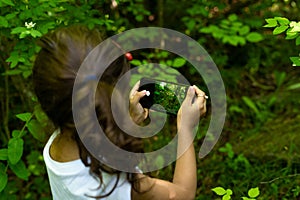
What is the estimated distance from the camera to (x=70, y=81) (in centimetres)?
171

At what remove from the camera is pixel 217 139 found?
12.2 feet

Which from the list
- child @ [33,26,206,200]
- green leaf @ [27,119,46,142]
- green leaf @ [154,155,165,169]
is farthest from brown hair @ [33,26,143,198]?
green leaf @ [154,155,165,169]

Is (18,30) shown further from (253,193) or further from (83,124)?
(253,193)

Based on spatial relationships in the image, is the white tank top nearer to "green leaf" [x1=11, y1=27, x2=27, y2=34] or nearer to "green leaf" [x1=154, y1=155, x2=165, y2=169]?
"green leaf" [x1=11, y1=27, x2=27, y2=34]

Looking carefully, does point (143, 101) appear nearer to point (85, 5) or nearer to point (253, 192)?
point (253, 192)

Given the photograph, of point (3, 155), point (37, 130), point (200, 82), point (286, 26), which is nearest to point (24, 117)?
point (37, 130)

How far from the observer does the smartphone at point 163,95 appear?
2.07 meters

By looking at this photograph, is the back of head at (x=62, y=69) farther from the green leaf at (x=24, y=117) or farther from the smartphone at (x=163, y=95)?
the green leaf at (x=24, y=117)

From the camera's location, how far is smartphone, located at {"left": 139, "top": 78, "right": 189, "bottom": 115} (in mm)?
2072

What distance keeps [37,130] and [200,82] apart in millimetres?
2034

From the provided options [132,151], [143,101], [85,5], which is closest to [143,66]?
[85,5]

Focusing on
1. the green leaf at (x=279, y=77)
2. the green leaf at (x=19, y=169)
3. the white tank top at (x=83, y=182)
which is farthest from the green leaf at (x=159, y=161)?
the white tank top at (x=83, y=182)

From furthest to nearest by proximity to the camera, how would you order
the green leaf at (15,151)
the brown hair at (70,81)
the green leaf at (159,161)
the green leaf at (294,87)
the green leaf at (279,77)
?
the green leaf at (279,77) → the green leaf at (294,87) → the green leaf at (159,161) → the green leaf at (15,151) → the brown hair at (70,81)

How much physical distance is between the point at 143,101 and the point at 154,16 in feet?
8.38
